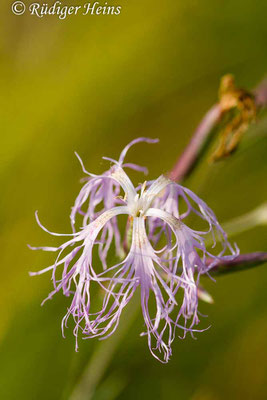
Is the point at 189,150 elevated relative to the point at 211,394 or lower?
elevated

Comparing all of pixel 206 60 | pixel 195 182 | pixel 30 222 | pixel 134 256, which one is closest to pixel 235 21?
pixel 206 60

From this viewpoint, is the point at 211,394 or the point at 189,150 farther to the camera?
→ the point at 211,394

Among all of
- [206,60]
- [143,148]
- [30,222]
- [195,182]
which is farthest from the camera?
[206,60]

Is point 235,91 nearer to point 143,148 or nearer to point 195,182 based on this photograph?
point 195,182

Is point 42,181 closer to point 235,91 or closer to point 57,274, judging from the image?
point 57,274

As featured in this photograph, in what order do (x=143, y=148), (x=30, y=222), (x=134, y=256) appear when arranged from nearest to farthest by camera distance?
(x=134, y=256) → (x=30, y=222) → (x=143, y=148)

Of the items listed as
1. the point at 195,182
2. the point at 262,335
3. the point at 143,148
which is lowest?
the point at 262,335
